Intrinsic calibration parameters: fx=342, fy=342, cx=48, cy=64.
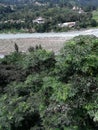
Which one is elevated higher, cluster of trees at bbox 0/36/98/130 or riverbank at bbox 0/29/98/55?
cluster of trees at bbox 0/36/98/130

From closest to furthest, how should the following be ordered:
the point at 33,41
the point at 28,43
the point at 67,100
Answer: the point at 67,100 → the point at 28,43 → the point at 33,41

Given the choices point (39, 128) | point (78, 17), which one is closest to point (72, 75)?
point (39, 128)

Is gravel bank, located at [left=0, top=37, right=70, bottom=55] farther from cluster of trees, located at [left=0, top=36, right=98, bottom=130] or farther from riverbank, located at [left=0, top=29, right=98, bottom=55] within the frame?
cluster of trees, located at [left=0, top=36, right=98, bottom=130]

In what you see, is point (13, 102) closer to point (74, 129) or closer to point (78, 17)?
point (74, 129)

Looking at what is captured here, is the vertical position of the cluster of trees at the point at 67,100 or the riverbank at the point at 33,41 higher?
the cluster of trees at the point at 67,100

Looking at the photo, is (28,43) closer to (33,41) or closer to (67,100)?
(33,41)

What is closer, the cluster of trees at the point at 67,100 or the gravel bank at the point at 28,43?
the cluster of trees at the point at 67,100

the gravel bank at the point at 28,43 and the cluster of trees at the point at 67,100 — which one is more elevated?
the cluster of trees at the point at 67,100

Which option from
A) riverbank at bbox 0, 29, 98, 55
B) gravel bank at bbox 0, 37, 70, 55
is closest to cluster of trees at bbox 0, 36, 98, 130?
riverbank at bbox 0, 29, 98, 55

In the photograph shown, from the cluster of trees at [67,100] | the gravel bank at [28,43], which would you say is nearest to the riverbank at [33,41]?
the gravel bank at [28,43]

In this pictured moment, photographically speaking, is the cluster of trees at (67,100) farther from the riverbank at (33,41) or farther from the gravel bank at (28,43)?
the gravel bank at (28,43)

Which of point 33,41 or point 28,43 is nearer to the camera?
point 28,43

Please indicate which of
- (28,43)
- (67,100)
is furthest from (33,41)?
(67,100)

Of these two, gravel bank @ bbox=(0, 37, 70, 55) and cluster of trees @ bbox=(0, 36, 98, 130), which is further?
gravel bank @ bbox=(0, 37, 70, 55)
